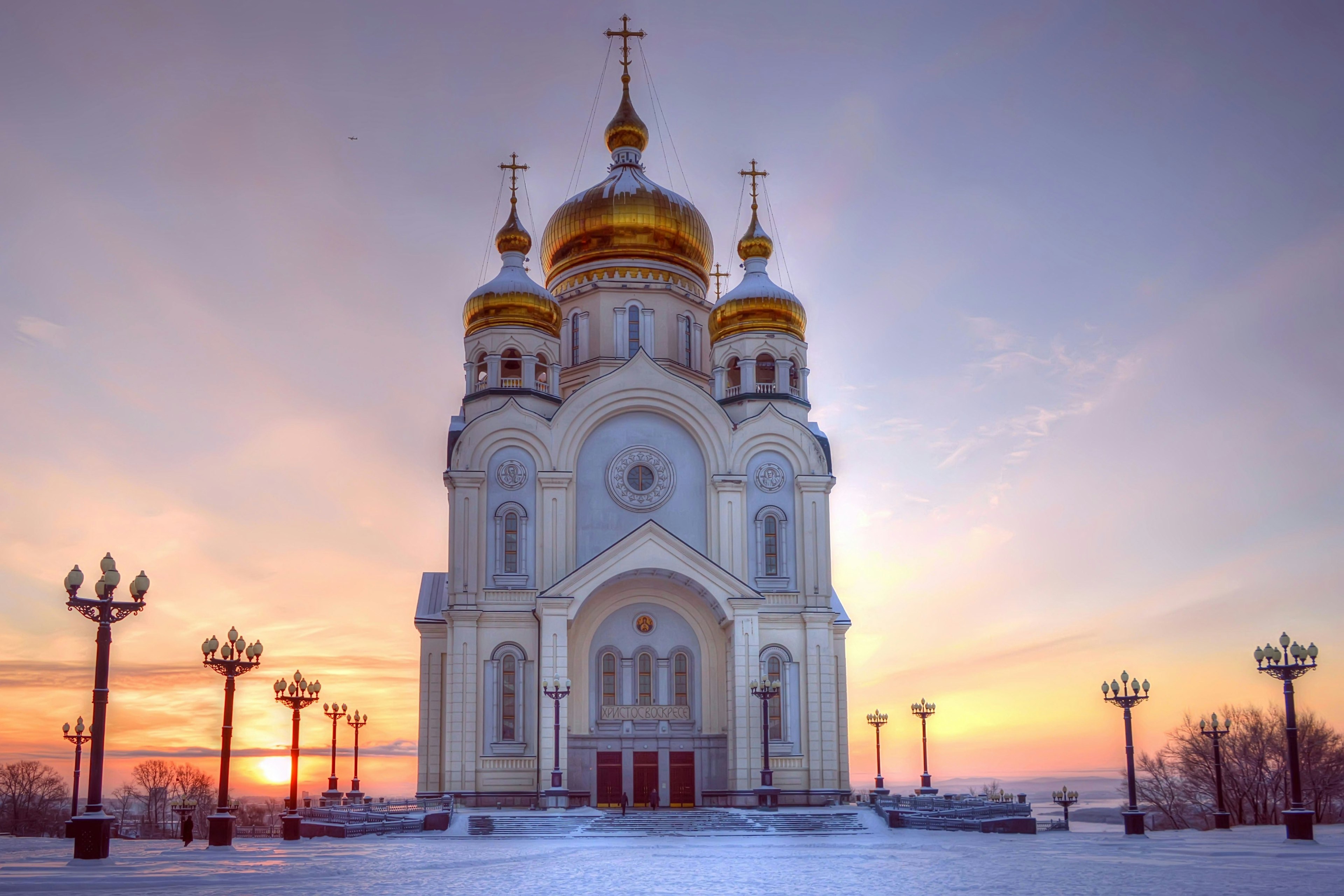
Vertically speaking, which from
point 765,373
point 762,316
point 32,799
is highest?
point 762,316

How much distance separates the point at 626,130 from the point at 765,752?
924 inches

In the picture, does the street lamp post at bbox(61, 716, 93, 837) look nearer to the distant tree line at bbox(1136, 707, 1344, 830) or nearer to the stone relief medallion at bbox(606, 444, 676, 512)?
the stone relief medallion at bbox(606, 444, 676, 512)

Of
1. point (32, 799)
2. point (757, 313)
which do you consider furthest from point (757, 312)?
point (32, 799)

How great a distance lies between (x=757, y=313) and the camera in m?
40.2

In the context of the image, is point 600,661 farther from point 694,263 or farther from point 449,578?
point 694,263

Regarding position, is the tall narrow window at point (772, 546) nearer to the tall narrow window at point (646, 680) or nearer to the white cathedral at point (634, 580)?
the white cathedral at point (634, 580)

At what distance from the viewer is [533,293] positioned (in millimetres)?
39656

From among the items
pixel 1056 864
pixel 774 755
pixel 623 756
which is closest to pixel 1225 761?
pixel 774 755

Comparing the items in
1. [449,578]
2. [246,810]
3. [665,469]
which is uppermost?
[665,469]

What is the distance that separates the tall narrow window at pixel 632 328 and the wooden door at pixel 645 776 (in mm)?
13540

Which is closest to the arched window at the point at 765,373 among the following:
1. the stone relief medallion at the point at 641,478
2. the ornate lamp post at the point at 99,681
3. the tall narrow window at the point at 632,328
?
the stone relief medallion at the point at 641,478

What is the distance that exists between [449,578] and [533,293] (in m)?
9.49

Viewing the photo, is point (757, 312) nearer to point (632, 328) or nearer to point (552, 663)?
point (632, 328)

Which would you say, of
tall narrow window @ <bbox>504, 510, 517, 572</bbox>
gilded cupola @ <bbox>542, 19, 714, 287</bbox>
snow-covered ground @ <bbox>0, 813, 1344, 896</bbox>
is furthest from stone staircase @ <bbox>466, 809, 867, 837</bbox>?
gilded cupola @ <bbox>542, 19, 714, 287</bbox>
